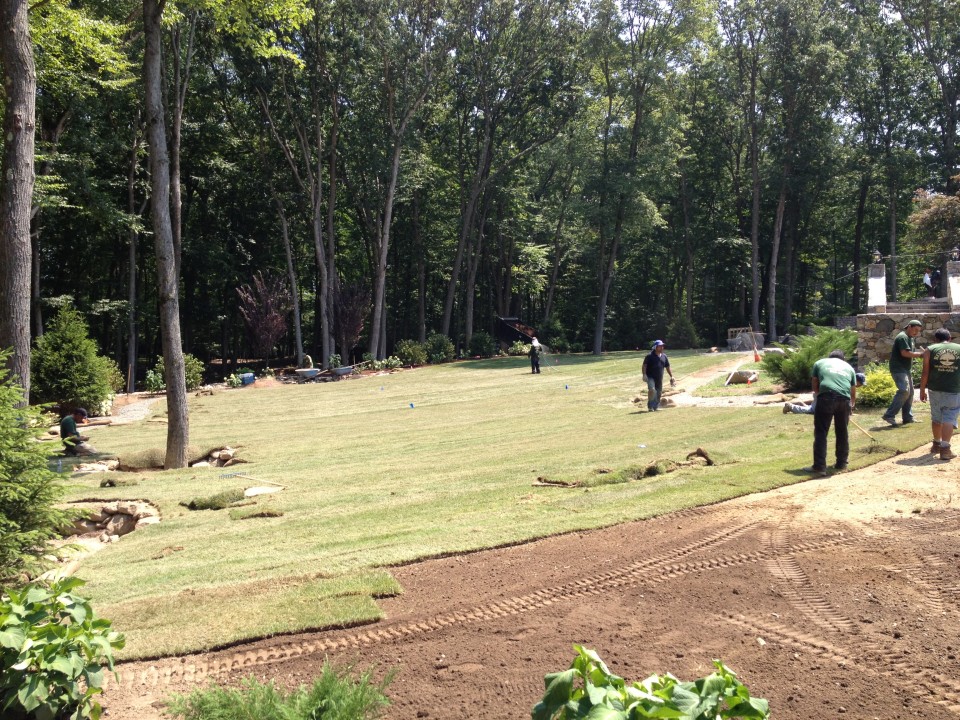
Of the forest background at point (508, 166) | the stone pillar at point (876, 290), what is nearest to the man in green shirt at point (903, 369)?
the stone pillar at point (876, 290)

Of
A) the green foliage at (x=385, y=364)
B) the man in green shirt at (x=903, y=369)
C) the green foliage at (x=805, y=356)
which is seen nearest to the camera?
the man in green shirt at (x=903, y=369)

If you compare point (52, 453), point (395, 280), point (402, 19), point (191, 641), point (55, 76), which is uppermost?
point (402, 19)

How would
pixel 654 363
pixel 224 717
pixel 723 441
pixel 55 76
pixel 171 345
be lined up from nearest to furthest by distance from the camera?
pixel 224 717, pixel 723 441, pixel 171 345, pixel 654 363, pixel 55 76

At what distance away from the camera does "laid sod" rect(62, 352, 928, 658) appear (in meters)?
6.34

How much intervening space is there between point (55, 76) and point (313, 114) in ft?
48.1

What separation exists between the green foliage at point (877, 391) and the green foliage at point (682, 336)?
27742mm

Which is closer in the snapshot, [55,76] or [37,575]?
[37,575]

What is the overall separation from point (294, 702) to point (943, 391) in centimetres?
891

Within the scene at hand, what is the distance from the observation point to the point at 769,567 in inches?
253

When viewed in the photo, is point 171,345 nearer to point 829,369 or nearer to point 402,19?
point 829,369

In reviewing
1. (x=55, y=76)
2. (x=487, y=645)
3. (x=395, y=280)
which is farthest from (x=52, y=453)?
(x=395, y=280)

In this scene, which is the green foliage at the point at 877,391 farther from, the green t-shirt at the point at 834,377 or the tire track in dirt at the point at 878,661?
the tire track in dirt at the point at 878,661

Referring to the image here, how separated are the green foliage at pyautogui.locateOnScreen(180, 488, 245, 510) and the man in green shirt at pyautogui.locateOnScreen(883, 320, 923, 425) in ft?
32.8

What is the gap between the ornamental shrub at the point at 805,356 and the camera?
1706cm
